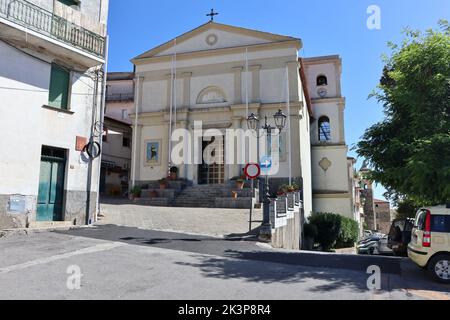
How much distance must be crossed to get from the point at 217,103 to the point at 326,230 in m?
10.4

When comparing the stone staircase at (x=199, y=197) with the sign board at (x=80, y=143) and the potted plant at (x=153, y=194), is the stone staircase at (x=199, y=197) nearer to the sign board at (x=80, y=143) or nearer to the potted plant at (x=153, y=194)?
the potted plant at (x=153, y=194)

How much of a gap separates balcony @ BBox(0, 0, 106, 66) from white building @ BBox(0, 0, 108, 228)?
0.09 ft

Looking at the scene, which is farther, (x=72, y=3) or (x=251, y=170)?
(x=72, y=3)

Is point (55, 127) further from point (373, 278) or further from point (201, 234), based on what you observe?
point (373, 278)

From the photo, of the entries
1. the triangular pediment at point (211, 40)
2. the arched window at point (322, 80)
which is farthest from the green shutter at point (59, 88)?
the arched window at point (322, 80)

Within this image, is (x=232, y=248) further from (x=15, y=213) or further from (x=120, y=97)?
(x=120, y=97)

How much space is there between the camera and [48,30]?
1244cm

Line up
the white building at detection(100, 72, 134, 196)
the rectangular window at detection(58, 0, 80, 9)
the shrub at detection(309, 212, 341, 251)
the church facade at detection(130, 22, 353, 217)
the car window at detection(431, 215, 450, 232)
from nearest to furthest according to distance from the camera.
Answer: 1. the car window at detection(431, 215, 450, 232)
2. the rectangular window at detection(58, 0, 80, 9)
3. the church facade at detection(130, 22, 353, 217)
4. the shrub at detection(309, 212, 341, 251)
5. the white building at detection(100, 72, 134, 196)

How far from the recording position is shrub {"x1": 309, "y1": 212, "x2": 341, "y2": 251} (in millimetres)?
23797

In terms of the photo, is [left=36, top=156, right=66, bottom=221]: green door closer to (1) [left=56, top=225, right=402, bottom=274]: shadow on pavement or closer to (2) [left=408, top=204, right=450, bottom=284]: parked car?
(1) [left=56, top=225, right=402, bottom=274]: shadow on pavement

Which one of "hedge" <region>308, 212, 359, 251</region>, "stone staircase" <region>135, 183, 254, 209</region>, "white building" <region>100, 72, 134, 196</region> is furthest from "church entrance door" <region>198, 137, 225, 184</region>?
"white building" <region>100, 72, 134, 196</region>

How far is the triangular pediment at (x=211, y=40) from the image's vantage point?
2462 centimetres

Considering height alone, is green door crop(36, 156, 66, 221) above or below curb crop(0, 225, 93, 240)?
above

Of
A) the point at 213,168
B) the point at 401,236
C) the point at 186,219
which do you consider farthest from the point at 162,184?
the point at 401,236
